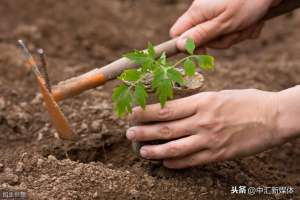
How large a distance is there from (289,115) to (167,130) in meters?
0.51

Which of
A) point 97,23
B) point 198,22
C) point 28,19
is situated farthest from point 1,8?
point 198,22

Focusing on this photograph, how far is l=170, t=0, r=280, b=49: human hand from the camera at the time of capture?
9.66 ft

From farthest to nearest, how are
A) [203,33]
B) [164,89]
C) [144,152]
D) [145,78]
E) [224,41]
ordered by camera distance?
[224,41] → [203,33] → [144,152] → [145,78] → [164,89]

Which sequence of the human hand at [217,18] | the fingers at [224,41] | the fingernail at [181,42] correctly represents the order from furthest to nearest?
1. the fingers at [224,41]
2. the human hand at [217,18]
3. the fingernail at [181,42]

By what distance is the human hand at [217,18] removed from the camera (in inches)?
116

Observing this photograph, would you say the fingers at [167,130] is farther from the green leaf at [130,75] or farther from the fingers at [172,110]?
the green leaf at [130,75]

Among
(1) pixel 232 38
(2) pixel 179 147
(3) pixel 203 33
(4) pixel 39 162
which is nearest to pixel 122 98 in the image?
(2) pixel 179 147

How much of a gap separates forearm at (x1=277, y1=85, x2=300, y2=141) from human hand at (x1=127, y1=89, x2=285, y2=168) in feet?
0.06

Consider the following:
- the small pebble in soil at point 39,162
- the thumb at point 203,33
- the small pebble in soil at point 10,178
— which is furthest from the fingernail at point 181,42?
the small pebble in soil at point 10,178

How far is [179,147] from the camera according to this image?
2387mm

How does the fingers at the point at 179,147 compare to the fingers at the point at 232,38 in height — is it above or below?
below

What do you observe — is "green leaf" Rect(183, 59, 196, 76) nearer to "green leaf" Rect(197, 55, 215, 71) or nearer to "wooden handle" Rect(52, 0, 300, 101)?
"green leaf" Rect(197, 55, 215, 71)

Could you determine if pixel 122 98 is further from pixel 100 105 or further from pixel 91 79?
pixel 100 105

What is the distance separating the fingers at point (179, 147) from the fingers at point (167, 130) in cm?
3
